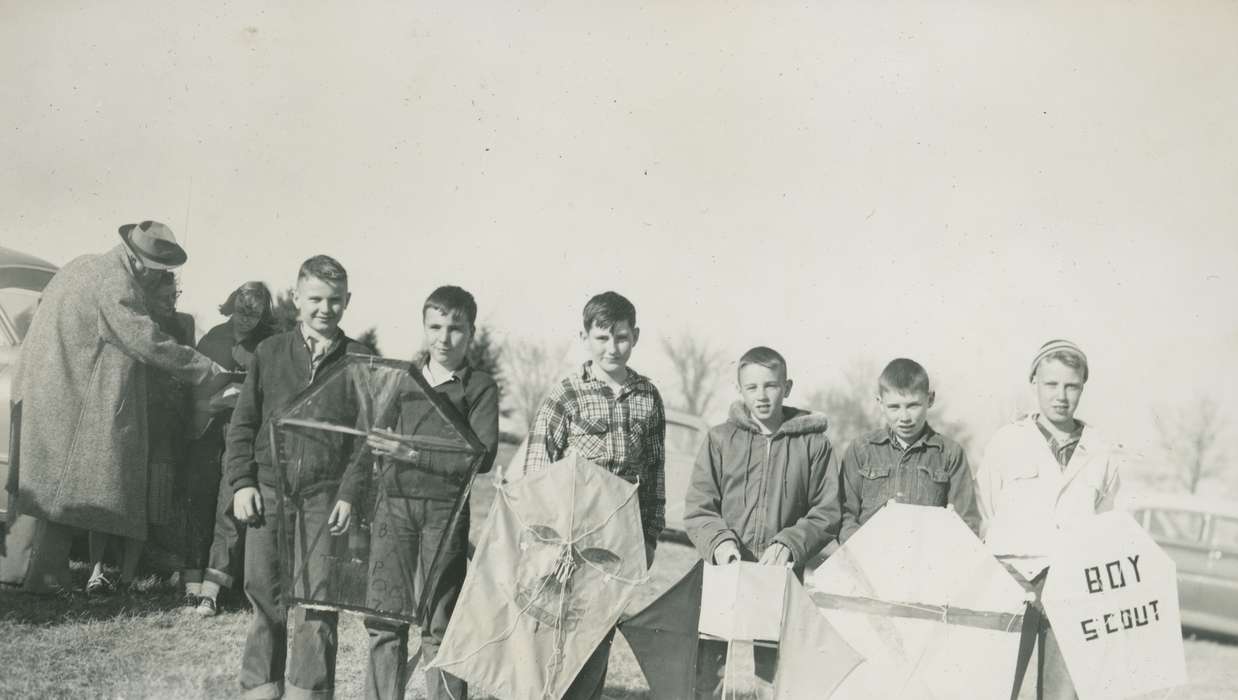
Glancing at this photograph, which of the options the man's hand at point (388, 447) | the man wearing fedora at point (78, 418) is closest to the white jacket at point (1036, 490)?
the man's hand at point (388, 447)

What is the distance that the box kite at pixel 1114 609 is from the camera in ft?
12.6

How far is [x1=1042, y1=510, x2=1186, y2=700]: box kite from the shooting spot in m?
3.83

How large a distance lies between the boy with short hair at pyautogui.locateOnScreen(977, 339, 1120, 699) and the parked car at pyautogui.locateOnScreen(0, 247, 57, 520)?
4.72 metres

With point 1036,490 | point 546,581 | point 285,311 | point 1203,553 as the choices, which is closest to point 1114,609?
point 1036,490

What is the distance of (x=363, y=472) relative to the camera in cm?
376

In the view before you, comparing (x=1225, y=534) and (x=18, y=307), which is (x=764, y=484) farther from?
(x=1225, y=534)

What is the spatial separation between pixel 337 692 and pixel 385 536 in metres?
1.07

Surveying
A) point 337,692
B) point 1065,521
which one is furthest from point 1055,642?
point 337,692

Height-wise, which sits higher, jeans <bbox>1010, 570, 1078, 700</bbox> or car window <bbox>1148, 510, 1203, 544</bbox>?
car window <bbox>1148, 510, 1203, 544</bbox>

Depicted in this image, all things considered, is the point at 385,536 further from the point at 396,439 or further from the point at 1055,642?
the point at 1055,642

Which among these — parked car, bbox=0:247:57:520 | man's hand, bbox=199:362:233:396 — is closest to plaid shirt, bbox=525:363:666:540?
man's hand, bbox=199:362:233:396

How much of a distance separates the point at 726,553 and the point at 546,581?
28.8 inches

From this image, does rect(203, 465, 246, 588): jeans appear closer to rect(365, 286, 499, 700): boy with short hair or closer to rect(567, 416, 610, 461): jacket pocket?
rect(365, 286, 499, 700): boy with short hair

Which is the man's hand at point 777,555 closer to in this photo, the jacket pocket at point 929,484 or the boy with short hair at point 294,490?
the jacket pocket at point 929,484
